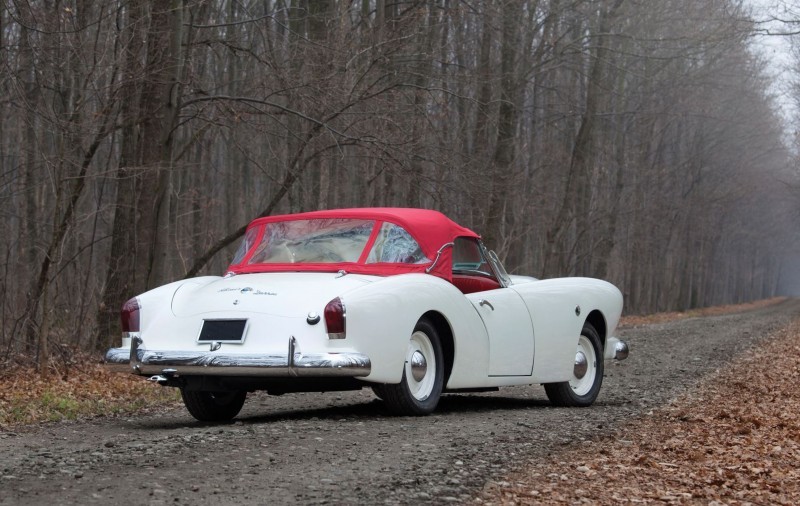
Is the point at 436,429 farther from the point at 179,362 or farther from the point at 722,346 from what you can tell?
the point at 722,346

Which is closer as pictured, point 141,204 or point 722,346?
point 141,204

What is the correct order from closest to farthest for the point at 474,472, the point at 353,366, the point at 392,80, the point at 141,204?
the point at 474,472 → the point at 353,366 → the point at 141,204 → the point at 392,80

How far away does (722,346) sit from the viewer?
1920cm

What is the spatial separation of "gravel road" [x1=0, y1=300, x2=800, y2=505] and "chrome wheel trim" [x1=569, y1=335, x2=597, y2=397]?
248 mm

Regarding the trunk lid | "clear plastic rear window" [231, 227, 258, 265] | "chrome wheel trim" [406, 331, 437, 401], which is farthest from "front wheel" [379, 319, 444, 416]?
"clear plastic rear window" [231, 227, 258, 265]

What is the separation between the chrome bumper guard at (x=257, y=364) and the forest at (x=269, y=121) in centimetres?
465

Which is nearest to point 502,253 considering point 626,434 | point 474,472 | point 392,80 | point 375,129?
point 392,80

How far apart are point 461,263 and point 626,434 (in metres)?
2.25

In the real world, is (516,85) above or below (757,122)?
below

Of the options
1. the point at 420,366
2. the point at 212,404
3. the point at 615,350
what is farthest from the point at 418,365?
the point at 615,350

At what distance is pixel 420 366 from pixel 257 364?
1359 mm

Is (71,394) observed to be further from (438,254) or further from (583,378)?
(583,378)

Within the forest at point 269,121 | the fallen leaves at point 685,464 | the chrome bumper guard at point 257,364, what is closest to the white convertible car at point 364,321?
the chrome bumper guard at point 257,364

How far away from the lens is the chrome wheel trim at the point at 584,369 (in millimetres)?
9484
